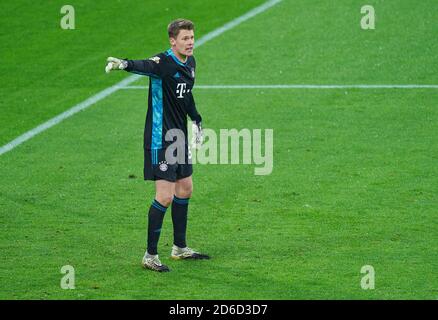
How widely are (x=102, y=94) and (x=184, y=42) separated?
7.71m

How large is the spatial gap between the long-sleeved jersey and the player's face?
0.12 metres

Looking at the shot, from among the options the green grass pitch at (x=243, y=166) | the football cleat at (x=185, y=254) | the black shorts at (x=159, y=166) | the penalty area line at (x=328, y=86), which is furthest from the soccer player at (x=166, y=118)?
the penalty area line at (x=328, y=86)

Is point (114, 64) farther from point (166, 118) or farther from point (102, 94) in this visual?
point (102, 94)

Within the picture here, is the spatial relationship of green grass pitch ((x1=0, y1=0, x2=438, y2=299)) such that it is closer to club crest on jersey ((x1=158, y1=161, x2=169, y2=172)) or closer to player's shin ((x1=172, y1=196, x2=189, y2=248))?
player's shin ((x1=172, y1=196, x2=189, y2=248))

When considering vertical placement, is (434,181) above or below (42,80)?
below

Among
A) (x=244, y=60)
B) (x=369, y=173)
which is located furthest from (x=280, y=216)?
(x=244, y=60)

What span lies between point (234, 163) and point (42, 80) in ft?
17.3

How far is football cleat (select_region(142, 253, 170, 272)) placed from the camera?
10570 millimetres

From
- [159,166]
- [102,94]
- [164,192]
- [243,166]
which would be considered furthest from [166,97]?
[102,94]

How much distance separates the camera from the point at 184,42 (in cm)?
1052

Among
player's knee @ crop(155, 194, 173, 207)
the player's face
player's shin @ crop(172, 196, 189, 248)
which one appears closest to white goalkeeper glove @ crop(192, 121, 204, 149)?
player's shin @ crop(172, 196, 189, 248)
